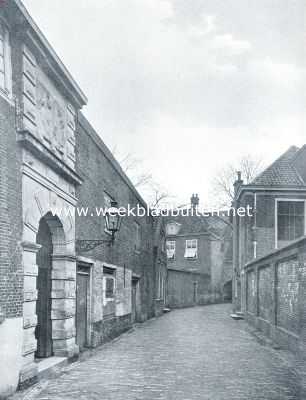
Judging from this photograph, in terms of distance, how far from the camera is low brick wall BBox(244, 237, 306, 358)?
36.3ft

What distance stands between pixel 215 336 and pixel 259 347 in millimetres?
2833

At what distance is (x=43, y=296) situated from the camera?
1018 cm

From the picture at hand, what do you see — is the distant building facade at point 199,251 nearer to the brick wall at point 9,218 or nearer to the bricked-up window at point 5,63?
the brick wall at point 9,218

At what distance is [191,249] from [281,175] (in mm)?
23235

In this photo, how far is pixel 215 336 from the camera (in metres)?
16.1

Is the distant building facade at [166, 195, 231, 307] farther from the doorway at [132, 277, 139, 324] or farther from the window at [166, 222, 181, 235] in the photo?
the doorway at [132, 277, 139, 324]

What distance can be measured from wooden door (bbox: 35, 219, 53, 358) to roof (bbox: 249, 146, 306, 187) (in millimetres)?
15375

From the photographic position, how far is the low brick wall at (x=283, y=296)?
11.1m

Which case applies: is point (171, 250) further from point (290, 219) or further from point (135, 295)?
point (135, 295)

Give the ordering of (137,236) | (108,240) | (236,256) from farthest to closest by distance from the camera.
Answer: (236,256), (137,236), (108,240)

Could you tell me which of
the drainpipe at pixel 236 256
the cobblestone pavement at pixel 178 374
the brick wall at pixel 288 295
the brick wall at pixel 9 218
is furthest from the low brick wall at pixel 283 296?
the drainpipe at pixel 236 256

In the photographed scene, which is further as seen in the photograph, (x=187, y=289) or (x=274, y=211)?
(x=187, y=289)

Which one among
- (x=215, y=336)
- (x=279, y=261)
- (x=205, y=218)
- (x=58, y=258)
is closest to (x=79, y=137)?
(x=58, y=258)

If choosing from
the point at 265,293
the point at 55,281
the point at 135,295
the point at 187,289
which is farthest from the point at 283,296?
the point at 187,289
